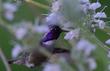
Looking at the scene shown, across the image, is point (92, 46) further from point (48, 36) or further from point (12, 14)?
point (48, 36)

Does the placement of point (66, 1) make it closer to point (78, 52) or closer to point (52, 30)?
point (78, 52)

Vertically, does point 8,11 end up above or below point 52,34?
above

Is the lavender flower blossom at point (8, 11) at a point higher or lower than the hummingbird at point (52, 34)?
higher

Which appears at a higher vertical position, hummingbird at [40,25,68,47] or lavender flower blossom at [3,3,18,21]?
lavender flower blossom at [3,3,18,21]

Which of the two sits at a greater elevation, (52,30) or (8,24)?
(8,24)

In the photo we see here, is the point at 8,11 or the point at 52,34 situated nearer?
the point at 8,11

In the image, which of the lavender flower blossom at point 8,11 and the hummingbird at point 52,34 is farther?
the hummingbird at point 52,34

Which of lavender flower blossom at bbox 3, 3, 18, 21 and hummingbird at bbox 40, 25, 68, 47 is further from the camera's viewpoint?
hummingbird at bbox 40, 25, 68, 47

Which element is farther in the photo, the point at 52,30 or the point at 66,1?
the point at 52,30

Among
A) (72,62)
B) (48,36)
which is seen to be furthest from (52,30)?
(72,62)
